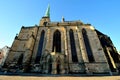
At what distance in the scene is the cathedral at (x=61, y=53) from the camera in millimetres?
18953

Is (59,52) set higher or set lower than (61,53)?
higher

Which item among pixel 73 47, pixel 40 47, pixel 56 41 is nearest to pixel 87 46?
pixel 73 47

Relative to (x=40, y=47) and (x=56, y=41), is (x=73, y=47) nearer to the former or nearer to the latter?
(x=56, y=41)

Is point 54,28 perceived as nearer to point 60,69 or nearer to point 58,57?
→ point 58,57

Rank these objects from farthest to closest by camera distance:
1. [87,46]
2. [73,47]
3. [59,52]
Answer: [87,46], [73,47], [59,52]

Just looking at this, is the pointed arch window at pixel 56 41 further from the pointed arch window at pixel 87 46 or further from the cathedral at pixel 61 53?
the pointed arch window at pixel 87 46

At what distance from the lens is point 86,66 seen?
18.9 m

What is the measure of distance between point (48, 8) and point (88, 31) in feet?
88.4

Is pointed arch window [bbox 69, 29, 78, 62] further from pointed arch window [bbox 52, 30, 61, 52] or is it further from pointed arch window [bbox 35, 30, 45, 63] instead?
pointed arch window [bbox 35, 30, 45, 63]

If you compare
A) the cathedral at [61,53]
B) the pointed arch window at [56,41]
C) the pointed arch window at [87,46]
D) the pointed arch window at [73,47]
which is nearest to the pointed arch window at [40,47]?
the cathedral at [61,53]

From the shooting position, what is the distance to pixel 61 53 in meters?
20.0

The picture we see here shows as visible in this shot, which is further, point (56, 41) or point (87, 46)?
point (56, 41)

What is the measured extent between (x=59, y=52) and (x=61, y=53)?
59 centimetres

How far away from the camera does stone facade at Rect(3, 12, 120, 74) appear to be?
62.1 feet
